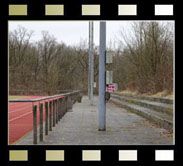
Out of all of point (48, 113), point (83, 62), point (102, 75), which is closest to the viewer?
point (102, 75)

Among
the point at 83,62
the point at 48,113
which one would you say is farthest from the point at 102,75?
the point at 83,62

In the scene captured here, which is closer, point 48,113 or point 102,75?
point 102,75

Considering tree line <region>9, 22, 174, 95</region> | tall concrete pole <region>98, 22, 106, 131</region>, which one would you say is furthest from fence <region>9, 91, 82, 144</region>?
tree line <region>9, 22, 174, 95</region>

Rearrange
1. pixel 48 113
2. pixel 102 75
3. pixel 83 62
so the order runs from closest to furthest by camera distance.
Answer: pixel 102 75, pixel 48 113, pixel 83 62

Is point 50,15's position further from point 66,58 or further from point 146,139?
point 66,58

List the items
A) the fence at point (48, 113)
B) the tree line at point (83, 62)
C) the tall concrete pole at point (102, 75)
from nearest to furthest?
1. the fence at point (48, 113)
2. the tall concrete pole at point (102, 75)
3. the tree line at point (83, 62)

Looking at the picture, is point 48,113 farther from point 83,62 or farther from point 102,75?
point 83,62

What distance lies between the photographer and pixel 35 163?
4984 mm

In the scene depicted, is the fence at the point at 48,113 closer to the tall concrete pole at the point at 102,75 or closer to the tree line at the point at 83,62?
the tall concrete pole at the point at 102,75

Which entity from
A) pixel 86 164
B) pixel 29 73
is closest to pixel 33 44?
pixel 29 73

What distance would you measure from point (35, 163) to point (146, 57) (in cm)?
1835

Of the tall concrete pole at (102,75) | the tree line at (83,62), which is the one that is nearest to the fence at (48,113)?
the tall concrete pole at (102,75)

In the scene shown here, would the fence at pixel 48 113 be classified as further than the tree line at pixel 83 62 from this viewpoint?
No

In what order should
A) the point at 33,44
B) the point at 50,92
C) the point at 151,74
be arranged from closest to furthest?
the point at 151,74
the point at 50,92
the point at 33,44
